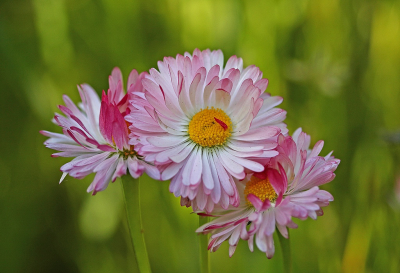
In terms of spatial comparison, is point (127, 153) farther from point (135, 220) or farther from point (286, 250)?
point (286, 250)

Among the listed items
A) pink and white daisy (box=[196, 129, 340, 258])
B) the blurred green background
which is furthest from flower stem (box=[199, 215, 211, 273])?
the blurred green background

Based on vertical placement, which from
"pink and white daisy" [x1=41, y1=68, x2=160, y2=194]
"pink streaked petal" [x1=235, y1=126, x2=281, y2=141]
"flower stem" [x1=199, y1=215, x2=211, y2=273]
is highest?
"pink streaked petal" [x1=235, y1=126, x2=281, y2=141]

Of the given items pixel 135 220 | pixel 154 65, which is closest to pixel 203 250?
pixel 135 220

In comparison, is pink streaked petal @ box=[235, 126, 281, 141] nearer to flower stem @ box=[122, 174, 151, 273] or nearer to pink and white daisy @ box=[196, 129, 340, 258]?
pink and white daisy @ box=[196, 129, 340, 258]

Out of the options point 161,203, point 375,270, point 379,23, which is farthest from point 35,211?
point 379,23

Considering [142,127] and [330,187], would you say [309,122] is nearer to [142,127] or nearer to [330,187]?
[330,187]

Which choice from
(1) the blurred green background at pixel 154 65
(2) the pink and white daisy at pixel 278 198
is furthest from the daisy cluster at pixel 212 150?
(1) the blurred green background at pixel 154 65

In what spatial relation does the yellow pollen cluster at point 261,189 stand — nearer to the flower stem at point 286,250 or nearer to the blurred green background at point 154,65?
the flower stem at point 286,250
